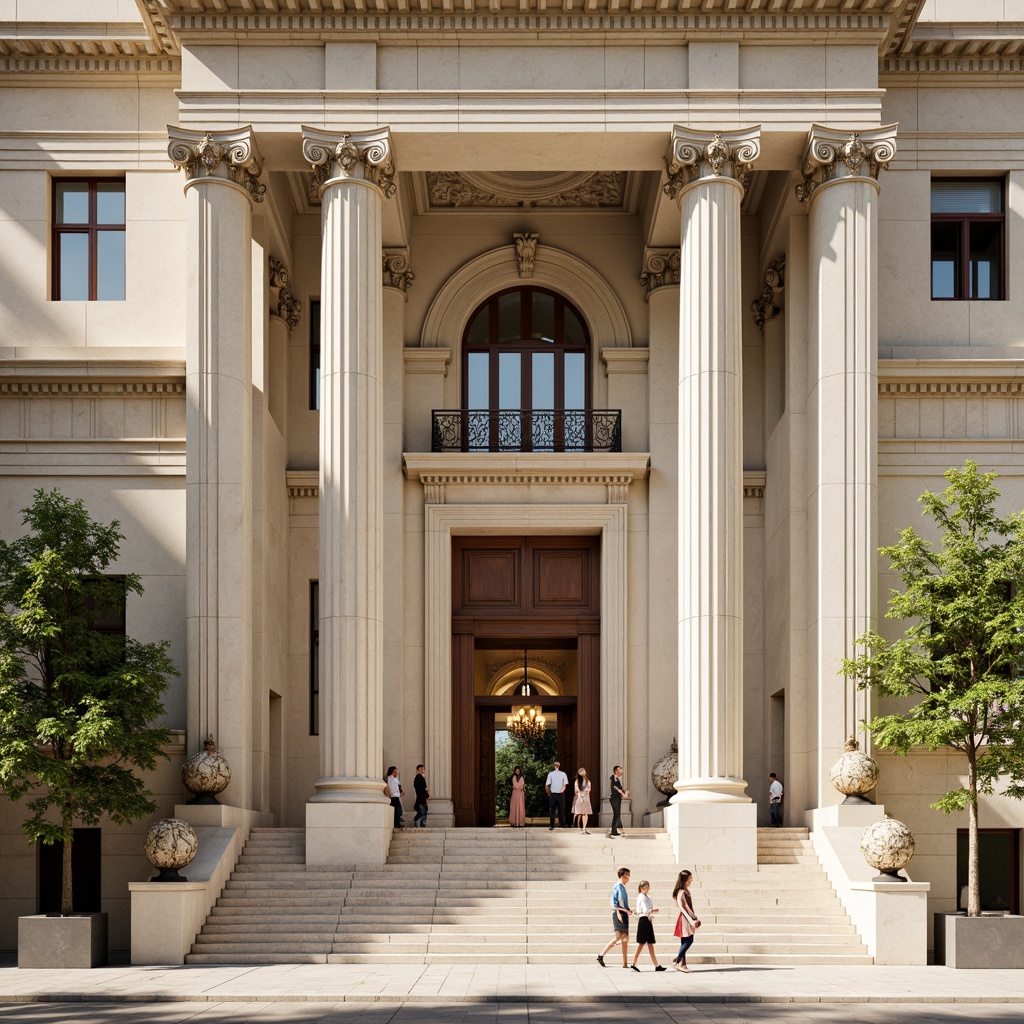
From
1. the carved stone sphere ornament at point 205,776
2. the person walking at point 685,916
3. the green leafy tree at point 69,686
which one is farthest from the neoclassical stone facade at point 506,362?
the person walking at point 685,916

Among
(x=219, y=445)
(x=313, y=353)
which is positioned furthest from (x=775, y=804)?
(x=313, y=353)

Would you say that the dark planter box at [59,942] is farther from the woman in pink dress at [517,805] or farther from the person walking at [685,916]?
the woman in pink dress at [517,805]

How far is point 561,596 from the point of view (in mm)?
33969

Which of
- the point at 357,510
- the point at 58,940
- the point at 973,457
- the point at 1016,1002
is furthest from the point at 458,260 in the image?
the point at 1016,1002

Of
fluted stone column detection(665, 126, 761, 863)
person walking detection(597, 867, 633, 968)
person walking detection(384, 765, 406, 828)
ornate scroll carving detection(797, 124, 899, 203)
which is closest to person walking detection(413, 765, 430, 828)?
person walking detection(384, 765, 406, 828)

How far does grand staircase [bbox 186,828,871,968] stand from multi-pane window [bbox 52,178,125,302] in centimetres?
1155

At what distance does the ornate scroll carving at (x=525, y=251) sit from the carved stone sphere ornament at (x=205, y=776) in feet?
45.8

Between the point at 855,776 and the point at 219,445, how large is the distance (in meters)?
12.6

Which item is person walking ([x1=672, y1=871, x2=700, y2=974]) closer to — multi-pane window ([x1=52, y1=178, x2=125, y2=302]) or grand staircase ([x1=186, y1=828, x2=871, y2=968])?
grand staircase ([x1=186, y1=828, x2=871, y2=968])

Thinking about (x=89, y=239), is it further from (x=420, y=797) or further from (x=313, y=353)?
(x=420, y=797)

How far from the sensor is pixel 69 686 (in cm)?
2480

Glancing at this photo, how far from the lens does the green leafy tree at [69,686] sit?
23391mm

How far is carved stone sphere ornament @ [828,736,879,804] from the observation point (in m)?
25.5

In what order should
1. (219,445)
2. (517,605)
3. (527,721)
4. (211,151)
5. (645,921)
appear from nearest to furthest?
(645,921) < (219,445) < (211,151) < (517,605) < (527,721)
